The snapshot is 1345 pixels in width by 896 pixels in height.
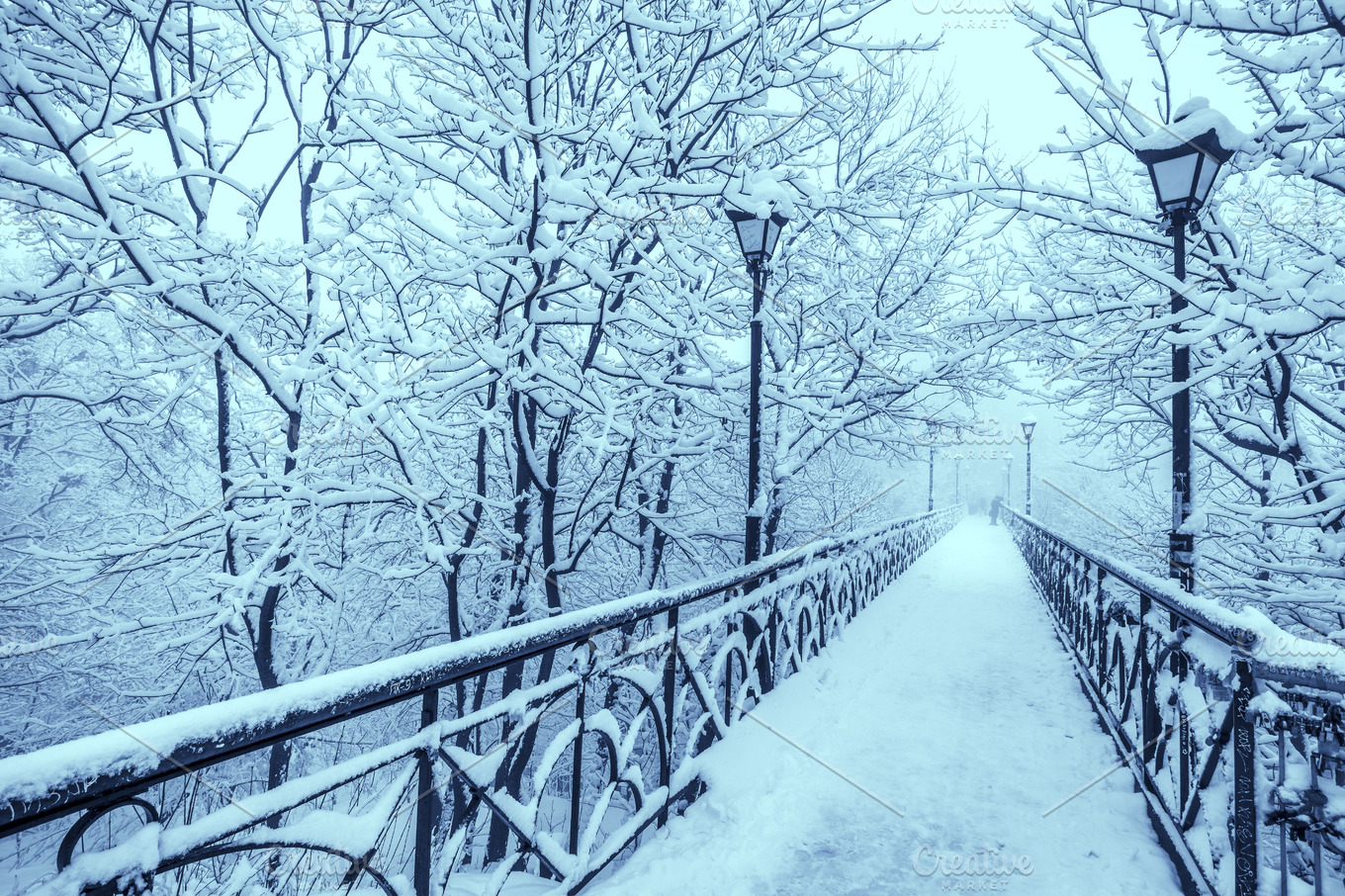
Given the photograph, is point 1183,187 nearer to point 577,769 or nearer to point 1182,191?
point 1182,191

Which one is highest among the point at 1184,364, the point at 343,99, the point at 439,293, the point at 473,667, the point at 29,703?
the point at 343,99

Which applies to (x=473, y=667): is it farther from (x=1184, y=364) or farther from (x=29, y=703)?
(x=29, y=703)

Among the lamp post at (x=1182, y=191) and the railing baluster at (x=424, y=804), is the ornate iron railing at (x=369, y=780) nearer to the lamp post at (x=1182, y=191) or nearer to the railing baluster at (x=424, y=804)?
the railing baluster at (x=424, y=804)

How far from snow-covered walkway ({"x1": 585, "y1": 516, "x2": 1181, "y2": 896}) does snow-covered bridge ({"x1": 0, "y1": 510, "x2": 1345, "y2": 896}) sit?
2 centimetres

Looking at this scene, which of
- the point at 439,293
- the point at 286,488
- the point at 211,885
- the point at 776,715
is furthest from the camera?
the point at 439,293

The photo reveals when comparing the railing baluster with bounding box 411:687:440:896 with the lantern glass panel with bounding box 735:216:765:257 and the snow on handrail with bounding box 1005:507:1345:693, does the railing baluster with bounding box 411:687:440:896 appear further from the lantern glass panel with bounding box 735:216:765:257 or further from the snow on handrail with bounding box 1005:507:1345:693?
the lantern glass panel with bounding box 735:216:765:257

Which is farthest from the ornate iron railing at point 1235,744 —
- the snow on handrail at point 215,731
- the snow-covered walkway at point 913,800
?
the snow on handrail at point 215,731

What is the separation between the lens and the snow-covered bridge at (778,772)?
1.70 meters

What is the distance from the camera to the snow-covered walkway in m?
3.32

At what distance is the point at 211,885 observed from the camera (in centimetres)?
175

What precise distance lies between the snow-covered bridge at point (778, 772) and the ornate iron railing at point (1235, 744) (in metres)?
0.01

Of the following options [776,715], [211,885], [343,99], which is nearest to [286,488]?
[343,99]

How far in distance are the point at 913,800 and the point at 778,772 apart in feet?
2.59

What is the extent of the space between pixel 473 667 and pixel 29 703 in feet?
50.7
